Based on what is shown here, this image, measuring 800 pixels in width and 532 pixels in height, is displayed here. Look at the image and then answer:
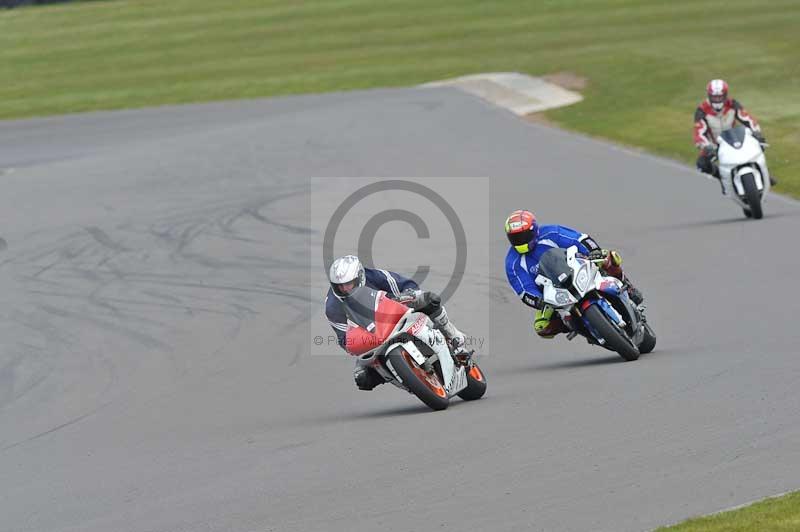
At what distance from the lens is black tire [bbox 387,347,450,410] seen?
10.8 meters

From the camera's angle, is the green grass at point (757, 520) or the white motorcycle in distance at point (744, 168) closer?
the green grass at point (757, 520)

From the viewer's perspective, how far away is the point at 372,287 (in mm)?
11570

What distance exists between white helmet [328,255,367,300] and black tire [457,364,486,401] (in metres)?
1.41

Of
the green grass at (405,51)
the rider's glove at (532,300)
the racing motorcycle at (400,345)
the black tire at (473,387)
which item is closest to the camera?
the racing motorcycle at (400,345)

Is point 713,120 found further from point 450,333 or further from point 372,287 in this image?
point 372,287

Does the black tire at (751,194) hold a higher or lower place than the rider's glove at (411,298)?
higher

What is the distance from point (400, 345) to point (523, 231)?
224 cm

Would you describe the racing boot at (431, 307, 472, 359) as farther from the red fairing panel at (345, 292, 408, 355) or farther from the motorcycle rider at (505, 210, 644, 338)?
the motorcycle rider at (505, 210, 644, 338)

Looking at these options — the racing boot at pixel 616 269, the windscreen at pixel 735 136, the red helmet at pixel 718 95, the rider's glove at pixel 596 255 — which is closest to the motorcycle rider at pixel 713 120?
the red helmet at pixel 718 95

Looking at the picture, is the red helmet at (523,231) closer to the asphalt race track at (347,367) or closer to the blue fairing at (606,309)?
the blue fairing at (606,309)

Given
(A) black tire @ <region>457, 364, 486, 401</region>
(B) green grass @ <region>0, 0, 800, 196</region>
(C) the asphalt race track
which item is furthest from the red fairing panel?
(B) green grass @ <region>0, 0, 800, 196</region>

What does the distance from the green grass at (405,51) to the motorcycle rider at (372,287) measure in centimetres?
1982

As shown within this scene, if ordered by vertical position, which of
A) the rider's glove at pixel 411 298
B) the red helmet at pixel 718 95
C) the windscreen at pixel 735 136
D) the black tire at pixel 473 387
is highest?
the red helmet at pixel 718 95

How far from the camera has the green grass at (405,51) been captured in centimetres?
3800
